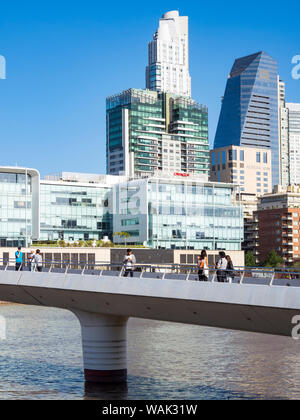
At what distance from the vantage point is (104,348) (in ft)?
117

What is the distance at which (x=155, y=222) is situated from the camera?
12006 cm

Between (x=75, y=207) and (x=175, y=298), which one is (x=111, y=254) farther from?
(x=175, y=298)

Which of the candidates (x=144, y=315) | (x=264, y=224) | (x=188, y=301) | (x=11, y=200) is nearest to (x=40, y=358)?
(x=144, y=315)

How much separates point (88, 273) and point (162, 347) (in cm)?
1809

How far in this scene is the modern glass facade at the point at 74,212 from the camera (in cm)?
11931

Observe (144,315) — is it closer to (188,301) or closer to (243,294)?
(188,301)

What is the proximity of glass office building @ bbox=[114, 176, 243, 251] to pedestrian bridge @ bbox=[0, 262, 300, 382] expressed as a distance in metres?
77.2

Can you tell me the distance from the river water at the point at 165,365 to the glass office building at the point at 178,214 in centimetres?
5475

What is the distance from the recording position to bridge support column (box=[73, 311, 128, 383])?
35.4 metres

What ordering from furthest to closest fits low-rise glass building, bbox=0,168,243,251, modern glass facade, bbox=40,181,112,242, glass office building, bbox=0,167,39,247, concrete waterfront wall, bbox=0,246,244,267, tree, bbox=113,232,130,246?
tree, bbox=113,232,130,246 < modern glass facade, bbox=40,181,112,242 < low-rise glass building, bbox=0,168,243,251 < glass office building, bbox=0,167,39,247 < concrete waterfront wall, bbox=0,246,244,267

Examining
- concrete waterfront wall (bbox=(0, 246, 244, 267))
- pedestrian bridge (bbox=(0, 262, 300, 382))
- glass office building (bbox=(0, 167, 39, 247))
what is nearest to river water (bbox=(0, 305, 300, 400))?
pedestrian bridge (bbox=(0, 262, 300, 382))

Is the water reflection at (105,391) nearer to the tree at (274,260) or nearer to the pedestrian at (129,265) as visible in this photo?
the pedestrian at (129,265)

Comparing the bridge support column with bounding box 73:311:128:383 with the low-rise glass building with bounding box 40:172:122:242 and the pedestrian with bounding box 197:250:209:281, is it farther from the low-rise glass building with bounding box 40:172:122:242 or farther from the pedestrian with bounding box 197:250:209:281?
the low-rise glass building with bounding box 40:172:122:242

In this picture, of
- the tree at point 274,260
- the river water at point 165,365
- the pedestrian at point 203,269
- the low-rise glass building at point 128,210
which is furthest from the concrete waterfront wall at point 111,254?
the pedestrian at point 203,269
